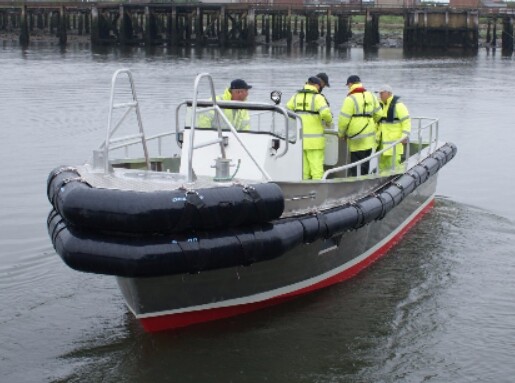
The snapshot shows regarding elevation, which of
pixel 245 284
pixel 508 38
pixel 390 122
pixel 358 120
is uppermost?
pixel 508 38

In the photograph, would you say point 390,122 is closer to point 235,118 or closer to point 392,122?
point 392,122

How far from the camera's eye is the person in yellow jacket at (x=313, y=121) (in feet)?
28.1

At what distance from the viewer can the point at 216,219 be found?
6.24m

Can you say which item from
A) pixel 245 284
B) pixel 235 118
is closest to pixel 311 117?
pixel 235 118

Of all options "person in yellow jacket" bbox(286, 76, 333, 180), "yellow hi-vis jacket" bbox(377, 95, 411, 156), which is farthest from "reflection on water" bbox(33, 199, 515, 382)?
"yellow hi-vis jacket" bbox(377, 95, 411, 156)

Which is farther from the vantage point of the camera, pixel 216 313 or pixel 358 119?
pixel 358 119

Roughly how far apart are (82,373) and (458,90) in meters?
22.1

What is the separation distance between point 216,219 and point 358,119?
3335 mm

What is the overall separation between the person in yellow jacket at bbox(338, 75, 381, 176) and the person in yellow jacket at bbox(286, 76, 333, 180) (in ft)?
1.58

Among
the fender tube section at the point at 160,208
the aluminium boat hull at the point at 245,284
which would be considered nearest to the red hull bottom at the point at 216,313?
the aluminium boat hull at the point at 245,284

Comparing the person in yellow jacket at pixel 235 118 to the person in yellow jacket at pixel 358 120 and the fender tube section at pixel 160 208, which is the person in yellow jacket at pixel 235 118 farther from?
the fender tube section at pixel 160 208

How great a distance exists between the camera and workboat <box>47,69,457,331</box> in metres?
6.09

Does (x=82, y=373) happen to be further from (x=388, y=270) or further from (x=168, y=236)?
(x=388, y=270)

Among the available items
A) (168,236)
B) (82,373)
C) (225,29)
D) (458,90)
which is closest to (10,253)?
(82,373)
